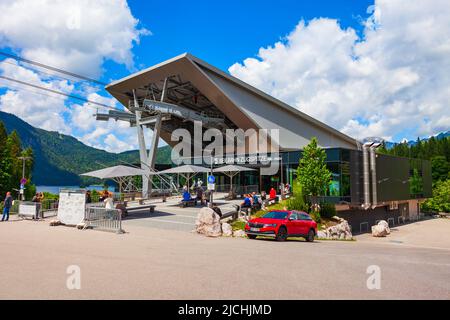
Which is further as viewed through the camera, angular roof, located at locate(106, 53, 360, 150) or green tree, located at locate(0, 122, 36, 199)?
green tree, located at locate(0, 122, 36, 199)

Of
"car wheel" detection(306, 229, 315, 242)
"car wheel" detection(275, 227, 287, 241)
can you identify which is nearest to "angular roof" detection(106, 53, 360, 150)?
"car wheel" detection(306, 229, 315, 242)

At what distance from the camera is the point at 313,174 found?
80.6 feet

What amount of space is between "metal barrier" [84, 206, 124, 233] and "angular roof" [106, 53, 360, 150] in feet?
80.9

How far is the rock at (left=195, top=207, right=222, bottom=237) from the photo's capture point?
50.9 ft

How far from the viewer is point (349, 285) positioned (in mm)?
6277

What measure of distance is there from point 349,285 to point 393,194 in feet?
110

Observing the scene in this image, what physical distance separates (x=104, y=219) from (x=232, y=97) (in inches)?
1111

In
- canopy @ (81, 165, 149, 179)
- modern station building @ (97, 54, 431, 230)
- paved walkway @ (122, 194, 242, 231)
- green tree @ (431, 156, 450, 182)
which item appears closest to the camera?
paved walkway @ (122, 194, 242, 231)

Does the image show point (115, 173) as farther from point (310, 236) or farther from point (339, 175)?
point (339, 175)

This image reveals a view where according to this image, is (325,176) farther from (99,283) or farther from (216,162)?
(216,162)

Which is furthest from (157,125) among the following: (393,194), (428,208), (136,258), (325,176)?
(428,208)

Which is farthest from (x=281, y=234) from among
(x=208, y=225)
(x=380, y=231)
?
(x=380, y=231)

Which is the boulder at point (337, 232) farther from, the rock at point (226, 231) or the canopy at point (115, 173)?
the canopy at point (115, 173)

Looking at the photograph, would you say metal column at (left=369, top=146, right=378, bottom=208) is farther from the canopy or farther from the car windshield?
the canopy
